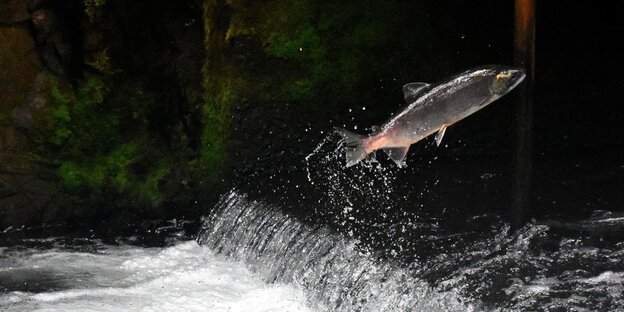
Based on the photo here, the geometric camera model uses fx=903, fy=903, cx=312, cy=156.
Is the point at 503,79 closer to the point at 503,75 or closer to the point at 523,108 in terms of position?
the point at 503,75

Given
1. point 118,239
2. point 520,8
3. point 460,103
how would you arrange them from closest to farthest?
point 460,103, point 520,8, point 118,239

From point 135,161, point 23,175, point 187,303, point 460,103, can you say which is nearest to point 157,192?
point 135,161

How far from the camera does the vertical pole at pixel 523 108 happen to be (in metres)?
5.23

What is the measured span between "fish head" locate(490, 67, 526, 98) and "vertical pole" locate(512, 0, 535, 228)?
49cm

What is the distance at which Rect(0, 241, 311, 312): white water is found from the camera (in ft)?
20.5

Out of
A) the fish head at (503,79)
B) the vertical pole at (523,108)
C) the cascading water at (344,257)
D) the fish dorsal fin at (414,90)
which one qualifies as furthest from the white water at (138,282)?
the fish head at (503,79)

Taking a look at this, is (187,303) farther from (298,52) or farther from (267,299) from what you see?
(298,52)

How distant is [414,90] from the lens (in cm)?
495

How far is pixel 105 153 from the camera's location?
7.65m

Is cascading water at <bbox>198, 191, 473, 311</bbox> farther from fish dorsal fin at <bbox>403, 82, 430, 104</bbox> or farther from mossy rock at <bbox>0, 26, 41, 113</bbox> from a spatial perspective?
mossy rock at <bbox>0, 26, 41, 113</bbox>

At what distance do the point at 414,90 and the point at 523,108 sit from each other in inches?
34.9

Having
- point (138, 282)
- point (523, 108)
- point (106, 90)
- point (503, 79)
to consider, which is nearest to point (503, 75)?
point (503, 79)

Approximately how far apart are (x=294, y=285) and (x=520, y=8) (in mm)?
2366

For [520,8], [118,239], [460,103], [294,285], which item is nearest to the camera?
[460,103]
